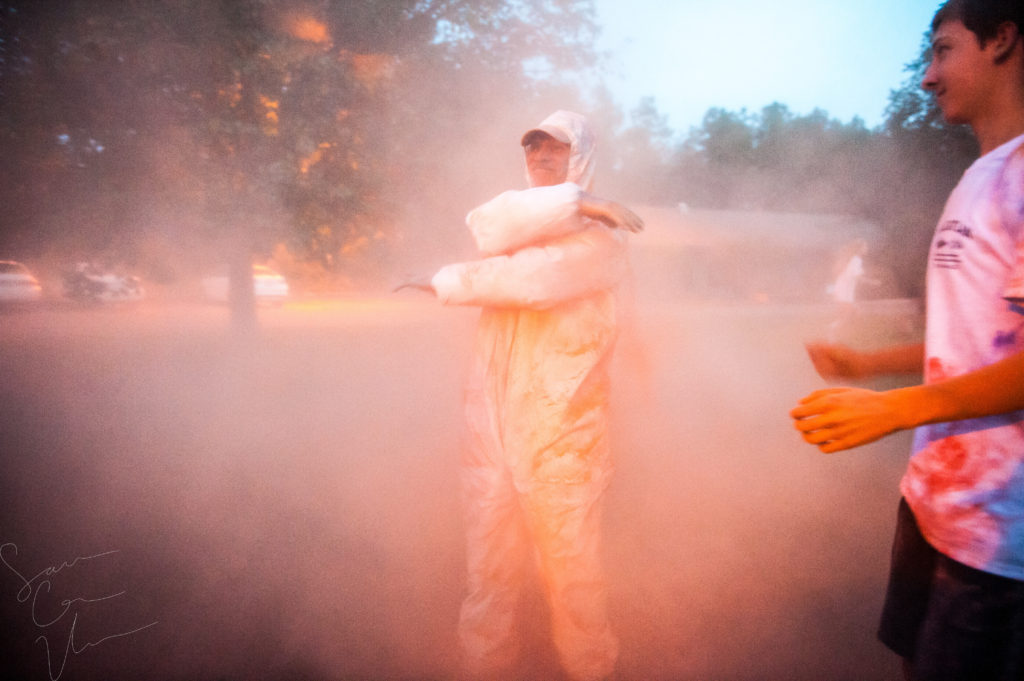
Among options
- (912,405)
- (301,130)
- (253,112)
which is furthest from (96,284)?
(912,405)

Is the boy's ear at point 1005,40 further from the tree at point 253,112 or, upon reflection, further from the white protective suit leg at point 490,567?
the tree at point 253,112

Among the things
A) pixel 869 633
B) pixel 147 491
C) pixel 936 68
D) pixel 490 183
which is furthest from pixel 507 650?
pixel 490 183

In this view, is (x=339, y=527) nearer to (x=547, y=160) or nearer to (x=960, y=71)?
(x=547, y=160)

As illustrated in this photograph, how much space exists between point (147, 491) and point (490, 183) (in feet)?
9.19

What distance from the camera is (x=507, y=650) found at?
5.07ft

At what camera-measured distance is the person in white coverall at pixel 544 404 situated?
1.33 metres

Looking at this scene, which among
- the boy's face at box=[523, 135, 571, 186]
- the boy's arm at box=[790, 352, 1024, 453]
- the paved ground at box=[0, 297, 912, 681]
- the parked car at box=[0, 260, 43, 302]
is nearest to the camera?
the boy's arm at box=[790, 352, 1024, 453]

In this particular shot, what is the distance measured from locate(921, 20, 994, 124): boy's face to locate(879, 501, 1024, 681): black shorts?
81 cm

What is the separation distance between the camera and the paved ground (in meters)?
1.76

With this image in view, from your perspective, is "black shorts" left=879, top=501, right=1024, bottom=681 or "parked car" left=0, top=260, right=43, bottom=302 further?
"parked car" left=0, top=260, right=43, bottom=302

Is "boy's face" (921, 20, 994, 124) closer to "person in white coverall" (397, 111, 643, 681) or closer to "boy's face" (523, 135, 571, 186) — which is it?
"person in white coverall" (397, 111, 643, 681)

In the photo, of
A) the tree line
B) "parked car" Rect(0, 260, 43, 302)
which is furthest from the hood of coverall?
"parked car" Rect(0, 260, 43, 302)

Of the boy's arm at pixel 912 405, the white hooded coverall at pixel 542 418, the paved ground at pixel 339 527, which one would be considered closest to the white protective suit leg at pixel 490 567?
the white hooded coverall at pixel 542 418

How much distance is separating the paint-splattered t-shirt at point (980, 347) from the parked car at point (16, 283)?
11.9 ft
